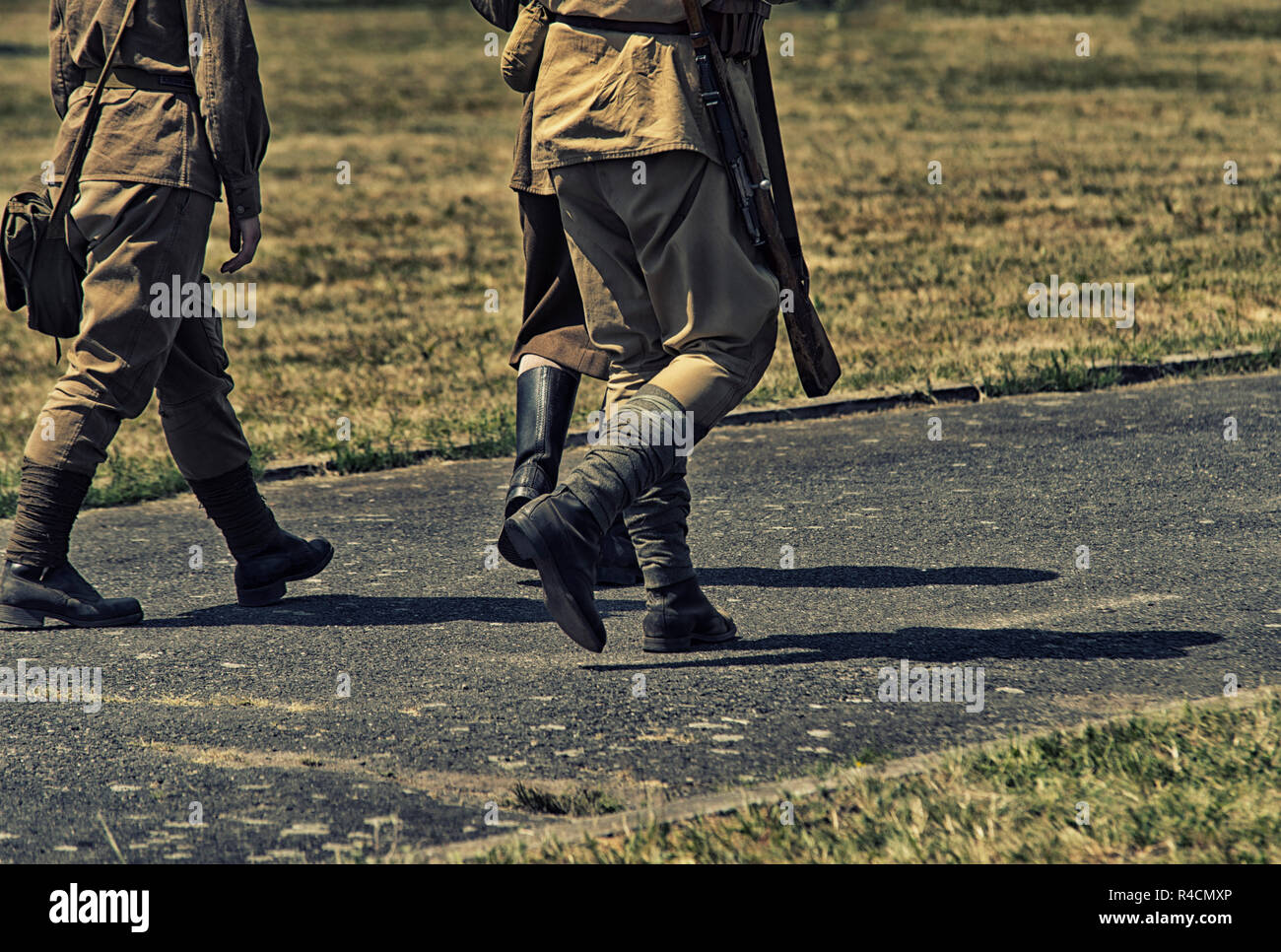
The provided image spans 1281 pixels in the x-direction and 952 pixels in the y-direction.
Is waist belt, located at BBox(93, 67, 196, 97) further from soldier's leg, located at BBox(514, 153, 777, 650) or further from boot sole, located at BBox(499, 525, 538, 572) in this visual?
boot sole, located at BBox(499, 525, 538, 572)

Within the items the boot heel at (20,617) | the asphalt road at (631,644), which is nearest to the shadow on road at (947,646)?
the asphalt road at (631,644)

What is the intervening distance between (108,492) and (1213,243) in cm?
753

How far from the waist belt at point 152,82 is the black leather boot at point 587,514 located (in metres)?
1.62

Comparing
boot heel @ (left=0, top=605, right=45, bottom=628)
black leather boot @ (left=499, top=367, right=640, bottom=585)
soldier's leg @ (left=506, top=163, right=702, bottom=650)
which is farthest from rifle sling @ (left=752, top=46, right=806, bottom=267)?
boot heel @ (left=0, top=605, right=45, bottom=628)

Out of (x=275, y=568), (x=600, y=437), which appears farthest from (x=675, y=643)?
(x=275, y=568)

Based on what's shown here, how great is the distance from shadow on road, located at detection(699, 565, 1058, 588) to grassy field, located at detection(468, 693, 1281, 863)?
1451mm

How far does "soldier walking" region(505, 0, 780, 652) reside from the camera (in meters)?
3.87

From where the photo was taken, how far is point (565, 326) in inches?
183

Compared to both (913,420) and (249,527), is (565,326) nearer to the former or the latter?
(249,527)

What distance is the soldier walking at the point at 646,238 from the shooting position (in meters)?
3.87

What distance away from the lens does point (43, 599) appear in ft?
15.2

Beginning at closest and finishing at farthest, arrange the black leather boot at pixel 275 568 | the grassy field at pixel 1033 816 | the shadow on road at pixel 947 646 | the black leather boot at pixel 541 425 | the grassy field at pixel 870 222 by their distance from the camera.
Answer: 1. the grassy field at pixel 1033 816
2. the shadow on road at pixel 947 646
3. the black leather boot at pixel 541 425
4. the black leather boot at pixel 275 568
5. the grassy field at pixel 870 222

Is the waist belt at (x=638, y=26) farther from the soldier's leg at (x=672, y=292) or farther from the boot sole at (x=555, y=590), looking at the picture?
the boot sole at (x=555, y=590)

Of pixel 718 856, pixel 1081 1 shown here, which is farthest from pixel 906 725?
pixel 1081 1
